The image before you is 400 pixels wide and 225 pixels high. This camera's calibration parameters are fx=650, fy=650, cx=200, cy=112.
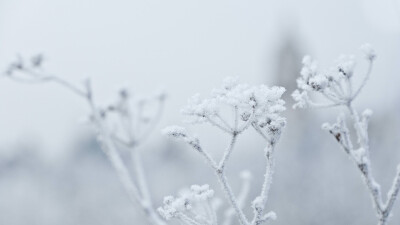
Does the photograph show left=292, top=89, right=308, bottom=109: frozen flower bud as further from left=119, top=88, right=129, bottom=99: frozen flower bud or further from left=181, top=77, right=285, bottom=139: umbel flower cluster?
left=119, top=88, right=129, bottom=99: frozen flower bud

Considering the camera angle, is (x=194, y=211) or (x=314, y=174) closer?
(x=194, y=211)

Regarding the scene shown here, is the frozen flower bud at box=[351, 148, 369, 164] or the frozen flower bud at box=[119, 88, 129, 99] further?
the frozen flower bud at box=[119, 88, 129, 99]

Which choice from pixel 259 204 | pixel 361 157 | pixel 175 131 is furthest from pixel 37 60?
pixel 361 157

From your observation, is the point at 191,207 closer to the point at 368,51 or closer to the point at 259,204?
the point at 259,204

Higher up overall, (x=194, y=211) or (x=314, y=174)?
(x=194, y=211)

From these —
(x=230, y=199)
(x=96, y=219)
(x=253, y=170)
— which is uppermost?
(x=230, y=199)

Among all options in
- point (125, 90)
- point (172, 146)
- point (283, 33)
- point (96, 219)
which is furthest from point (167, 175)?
point (283, 33)

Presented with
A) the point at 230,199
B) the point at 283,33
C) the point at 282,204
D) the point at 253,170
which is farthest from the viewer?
the point at 283,33

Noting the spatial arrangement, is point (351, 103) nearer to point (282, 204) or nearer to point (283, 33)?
point (282, 204)

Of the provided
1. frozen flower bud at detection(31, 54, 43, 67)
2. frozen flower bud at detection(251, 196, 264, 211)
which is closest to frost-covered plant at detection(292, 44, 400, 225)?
frozen flower bud at detection(251, 196, 264, 211)
